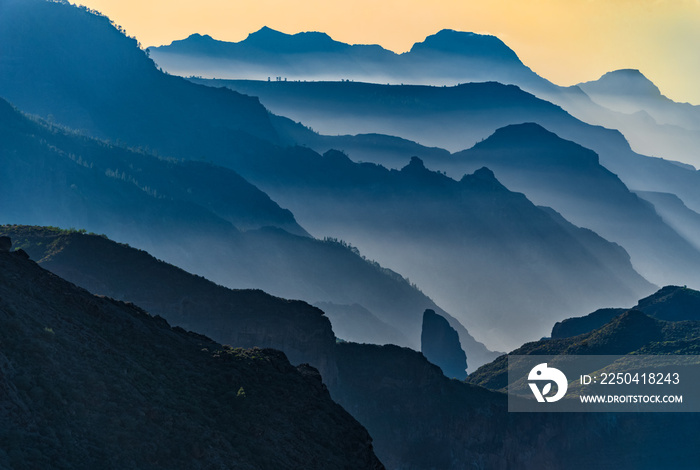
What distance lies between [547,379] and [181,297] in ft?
217

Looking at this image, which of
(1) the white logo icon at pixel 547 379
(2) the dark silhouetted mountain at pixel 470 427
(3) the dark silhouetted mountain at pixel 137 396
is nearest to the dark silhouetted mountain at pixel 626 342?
(1) the white logo icon at pixel 547 379

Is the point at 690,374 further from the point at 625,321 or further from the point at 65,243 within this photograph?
the point at 65,243

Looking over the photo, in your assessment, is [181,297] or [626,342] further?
[626,342]

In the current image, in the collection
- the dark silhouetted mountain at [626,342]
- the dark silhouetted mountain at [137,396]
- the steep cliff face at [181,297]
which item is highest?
the dark silhouetted mountain at [626,342]

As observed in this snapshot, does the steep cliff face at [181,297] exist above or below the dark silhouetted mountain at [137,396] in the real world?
above

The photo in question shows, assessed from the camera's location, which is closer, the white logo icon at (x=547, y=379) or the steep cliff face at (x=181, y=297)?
the steep cliff face at (x=181, y=297)

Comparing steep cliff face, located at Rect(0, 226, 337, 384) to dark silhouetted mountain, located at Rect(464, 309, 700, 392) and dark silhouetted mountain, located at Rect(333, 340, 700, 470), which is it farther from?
dark silhouetted mountain, located at Rect(464, 309, 700, 392)

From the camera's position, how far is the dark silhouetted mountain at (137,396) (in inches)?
2162

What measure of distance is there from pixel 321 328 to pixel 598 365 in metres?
53.4

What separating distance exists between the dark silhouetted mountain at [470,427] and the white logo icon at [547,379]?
12.4ft

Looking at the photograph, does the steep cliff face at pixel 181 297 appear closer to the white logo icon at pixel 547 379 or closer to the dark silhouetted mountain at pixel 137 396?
the white logo icon at pixel 547 379

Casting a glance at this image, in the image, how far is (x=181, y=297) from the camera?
436 ft

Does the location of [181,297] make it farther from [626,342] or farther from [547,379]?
[626,342]

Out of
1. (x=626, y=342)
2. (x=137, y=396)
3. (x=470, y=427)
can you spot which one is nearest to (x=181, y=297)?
(x=470, y=427)
